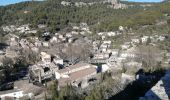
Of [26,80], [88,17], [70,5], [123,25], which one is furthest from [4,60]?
[70,5]

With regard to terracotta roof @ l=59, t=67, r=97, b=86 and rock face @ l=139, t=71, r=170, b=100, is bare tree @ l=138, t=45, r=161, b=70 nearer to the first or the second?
terracotta roof @ l=59, t=67, r=97, b=86

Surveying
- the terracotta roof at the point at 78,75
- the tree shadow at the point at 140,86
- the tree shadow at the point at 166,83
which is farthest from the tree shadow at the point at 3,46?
the tree shadow at the point at 166,83

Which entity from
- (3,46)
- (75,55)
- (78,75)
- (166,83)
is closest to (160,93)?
(166,83)

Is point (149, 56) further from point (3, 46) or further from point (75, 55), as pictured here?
point (3, 46)

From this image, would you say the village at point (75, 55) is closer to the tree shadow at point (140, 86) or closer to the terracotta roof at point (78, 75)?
the terracotta roof at point (78, 75)

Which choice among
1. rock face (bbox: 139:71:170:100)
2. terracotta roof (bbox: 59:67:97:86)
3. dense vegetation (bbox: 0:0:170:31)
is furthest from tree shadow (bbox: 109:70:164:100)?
dense vegetation (bbox: 0:0:170:31)
